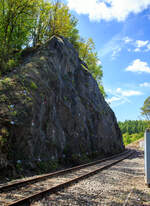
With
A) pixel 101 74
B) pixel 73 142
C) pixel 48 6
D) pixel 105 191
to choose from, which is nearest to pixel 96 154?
pixel 73 142

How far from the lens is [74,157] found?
13859 mm

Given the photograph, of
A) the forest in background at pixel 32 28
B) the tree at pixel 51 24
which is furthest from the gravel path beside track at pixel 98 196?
the tree at pixel 51 24

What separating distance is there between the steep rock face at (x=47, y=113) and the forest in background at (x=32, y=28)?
275 cm

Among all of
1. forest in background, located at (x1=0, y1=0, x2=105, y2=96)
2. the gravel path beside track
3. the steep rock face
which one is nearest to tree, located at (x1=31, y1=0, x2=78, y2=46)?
forest in background, located at (x1=0, y1=0, x2=105, y2=96)

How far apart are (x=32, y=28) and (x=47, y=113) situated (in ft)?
54.5

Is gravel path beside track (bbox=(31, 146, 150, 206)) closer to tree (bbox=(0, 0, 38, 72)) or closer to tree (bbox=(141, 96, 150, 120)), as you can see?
tree (bbox=(0, 0, 38, 72))

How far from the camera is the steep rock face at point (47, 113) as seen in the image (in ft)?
32.3

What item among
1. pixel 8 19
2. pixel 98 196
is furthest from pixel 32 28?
pixel 98 196

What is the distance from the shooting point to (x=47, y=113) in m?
13.2

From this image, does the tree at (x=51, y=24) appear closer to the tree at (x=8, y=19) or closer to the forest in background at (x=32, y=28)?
the forest in background at (x=32, y=28)

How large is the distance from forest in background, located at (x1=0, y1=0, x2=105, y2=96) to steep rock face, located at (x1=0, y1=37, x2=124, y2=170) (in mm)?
2750

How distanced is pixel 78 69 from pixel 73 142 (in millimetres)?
11960

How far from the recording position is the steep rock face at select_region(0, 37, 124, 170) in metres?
9.85

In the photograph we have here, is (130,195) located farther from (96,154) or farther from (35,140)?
(96,154)
